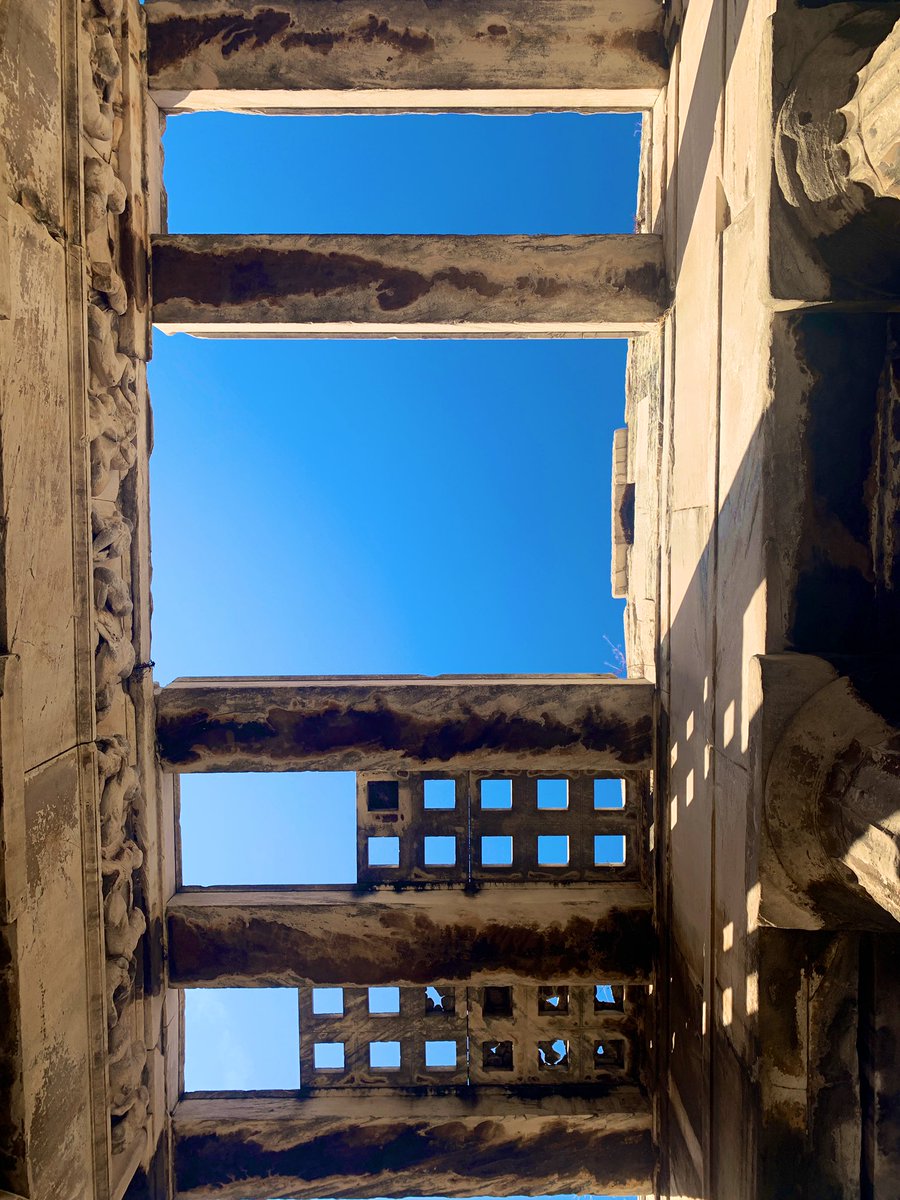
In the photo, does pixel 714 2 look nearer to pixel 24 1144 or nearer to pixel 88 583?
pixel 88 583

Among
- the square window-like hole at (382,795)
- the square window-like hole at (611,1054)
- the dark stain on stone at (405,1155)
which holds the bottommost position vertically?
the dark stain on stone at (405,1155)

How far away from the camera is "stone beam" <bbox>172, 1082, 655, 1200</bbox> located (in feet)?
16.6

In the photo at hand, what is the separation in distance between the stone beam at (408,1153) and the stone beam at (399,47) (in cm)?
716

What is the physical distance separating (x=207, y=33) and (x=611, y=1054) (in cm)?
786

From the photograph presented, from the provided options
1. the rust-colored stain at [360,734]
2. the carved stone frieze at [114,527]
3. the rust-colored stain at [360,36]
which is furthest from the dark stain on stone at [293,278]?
the rust-colored stain at [360,734]

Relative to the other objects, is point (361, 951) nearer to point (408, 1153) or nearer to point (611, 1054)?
point (408, 1153)

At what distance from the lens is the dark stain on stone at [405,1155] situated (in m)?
5.04

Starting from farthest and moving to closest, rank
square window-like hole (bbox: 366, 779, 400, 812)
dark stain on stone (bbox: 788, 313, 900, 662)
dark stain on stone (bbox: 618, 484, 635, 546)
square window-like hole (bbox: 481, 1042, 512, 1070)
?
1. dark stain on stone (bbox: 618, 484, 635, 546)
2. square window-like hole (bbox: 366, 779, 400, 812)
3. square window-like hole (bbox: 481, 1042, 512, 1070)
4. dark stain on stone (bbox: 788, 313, 900, 662)

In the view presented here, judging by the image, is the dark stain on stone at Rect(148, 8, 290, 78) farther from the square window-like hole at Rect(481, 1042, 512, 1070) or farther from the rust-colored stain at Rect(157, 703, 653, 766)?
the square window-like hole at Rect(481, 1042, 512, 1070)

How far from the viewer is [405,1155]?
5066mm

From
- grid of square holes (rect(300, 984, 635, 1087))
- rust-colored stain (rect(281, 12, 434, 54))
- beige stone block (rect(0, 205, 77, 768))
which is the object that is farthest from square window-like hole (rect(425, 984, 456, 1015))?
rust-colored stain (rect(281, 12, 434, 54))

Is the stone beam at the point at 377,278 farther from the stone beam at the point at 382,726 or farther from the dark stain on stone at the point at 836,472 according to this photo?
the stone beam at the point at 382,726

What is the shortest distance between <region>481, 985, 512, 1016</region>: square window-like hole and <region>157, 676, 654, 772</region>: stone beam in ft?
5.87

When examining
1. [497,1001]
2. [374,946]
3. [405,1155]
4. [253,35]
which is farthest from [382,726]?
[253,35]
